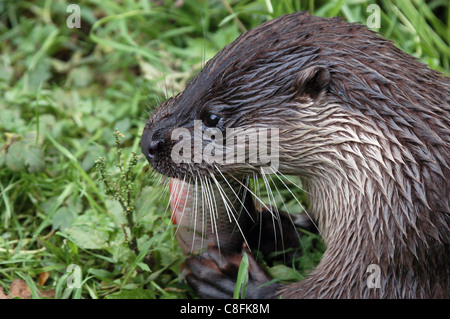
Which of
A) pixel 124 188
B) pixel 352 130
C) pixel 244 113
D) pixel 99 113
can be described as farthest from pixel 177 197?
pixel 99 113

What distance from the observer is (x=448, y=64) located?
9.71ft

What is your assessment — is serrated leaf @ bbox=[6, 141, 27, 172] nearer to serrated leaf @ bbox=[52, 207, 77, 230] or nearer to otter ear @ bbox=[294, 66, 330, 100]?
serrated leaf @ bbox=[52, 207, 77, 230]

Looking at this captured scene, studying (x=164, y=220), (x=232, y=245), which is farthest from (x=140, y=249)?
(x=232, y=245)

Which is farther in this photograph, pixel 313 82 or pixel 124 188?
pixel 124 188

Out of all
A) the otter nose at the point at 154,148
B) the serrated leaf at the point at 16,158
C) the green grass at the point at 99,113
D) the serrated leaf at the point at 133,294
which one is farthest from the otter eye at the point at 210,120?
the serrated leaf at the point at 16,158

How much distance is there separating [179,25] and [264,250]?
162 centimetres

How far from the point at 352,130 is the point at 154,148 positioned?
600 mm

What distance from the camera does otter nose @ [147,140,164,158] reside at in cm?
186

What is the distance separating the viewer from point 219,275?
6.87ft

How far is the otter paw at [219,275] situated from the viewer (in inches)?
81.4

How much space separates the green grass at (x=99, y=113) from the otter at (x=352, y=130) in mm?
396

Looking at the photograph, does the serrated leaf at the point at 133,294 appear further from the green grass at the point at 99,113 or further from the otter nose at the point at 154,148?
the otter nose at the point at 154,148

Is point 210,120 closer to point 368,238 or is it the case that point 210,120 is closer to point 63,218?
point 368,238

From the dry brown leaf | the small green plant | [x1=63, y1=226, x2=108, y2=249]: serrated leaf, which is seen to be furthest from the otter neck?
the dry brown leaf
